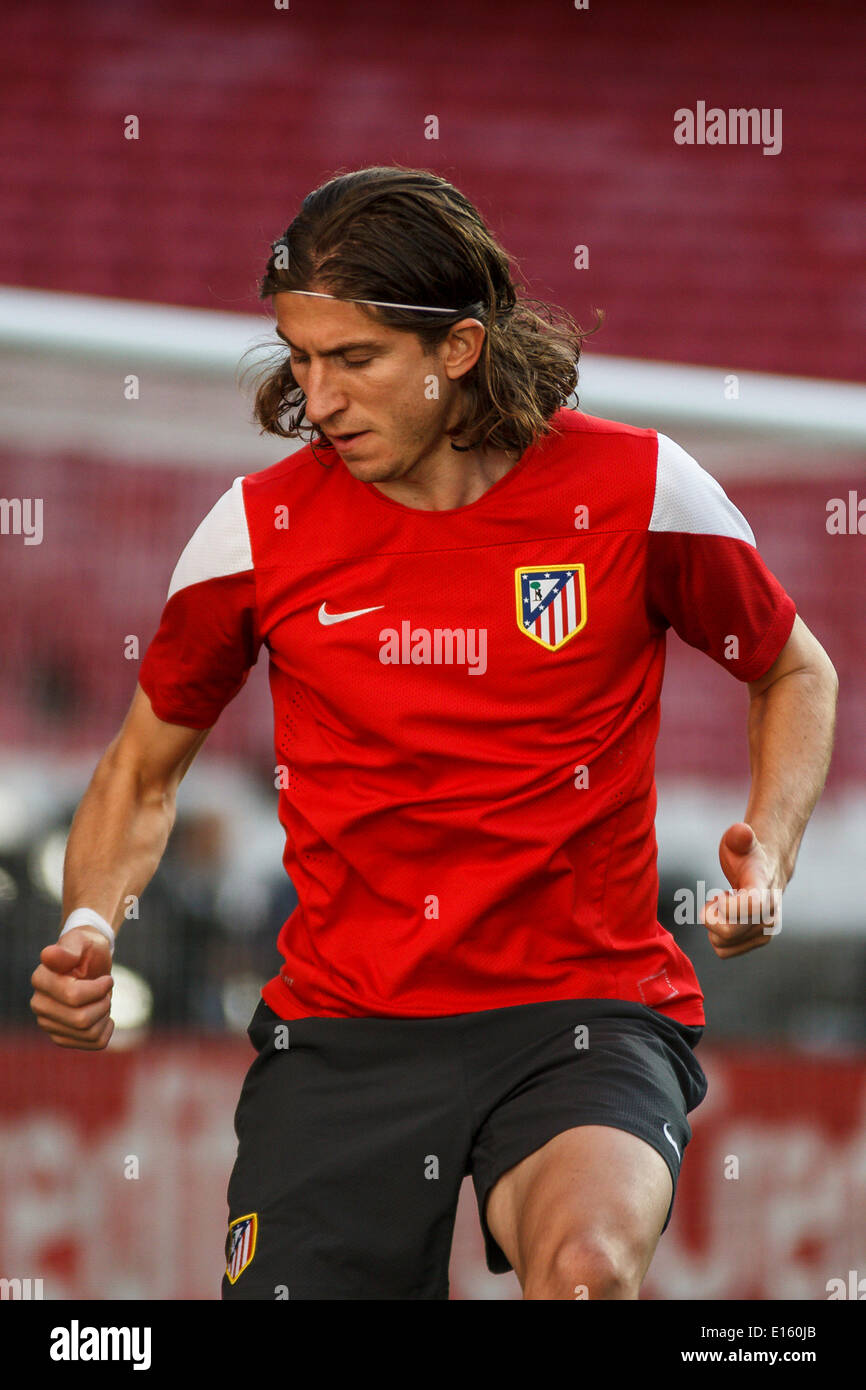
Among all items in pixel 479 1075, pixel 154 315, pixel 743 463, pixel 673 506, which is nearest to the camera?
pixel 479 1075

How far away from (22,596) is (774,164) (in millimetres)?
2822

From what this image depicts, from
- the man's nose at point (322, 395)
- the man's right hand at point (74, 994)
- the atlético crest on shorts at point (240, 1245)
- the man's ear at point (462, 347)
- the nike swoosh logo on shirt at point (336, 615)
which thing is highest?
the man's ear at point (462, 347)

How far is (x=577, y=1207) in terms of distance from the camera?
1984 mm

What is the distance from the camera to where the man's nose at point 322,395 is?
91.6 inches

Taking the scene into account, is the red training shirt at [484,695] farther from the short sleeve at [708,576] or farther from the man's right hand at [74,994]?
the man's right hand at [74,994]

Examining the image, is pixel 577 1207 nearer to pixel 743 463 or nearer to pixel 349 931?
pixel 349 931

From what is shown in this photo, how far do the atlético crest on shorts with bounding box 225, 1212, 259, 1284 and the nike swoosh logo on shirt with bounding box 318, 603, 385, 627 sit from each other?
885 millimetres

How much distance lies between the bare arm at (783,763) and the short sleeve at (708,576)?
50mm

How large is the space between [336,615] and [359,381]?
1.15 ft

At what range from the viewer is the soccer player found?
2291mm

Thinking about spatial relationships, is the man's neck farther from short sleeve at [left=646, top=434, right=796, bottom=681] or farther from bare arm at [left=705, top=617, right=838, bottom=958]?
bare arm at [left=705, top=617, right=838, bottom=958]

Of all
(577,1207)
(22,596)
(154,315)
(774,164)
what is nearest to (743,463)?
(774,164)

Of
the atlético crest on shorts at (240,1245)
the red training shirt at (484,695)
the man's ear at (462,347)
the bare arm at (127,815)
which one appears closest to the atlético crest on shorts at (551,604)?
the red training shirt at (484,695)

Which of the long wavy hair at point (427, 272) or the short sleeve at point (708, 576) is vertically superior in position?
the long wavy hair at point (427, 272)
